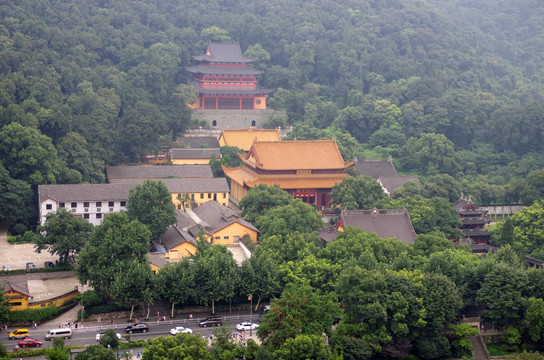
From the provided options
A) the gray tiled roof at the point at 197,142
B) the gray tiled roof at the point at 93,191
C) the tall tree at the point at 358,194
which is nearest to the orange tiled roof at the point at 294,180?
the tall tree at the point at 358,194

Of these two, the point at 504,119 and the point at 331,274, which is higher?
the point at 504,119

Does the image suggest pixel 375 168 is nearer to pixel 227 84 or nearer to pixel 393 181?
pixel 393 181

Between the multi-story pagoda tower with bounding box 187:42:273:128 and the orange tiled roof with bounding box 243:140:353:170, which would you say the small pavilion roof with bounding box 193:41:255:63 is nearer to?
the multi-story pagoda tower with bounding box 187:42:273:128

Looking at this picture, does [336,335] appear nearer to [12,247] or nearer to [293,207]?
[293,207]

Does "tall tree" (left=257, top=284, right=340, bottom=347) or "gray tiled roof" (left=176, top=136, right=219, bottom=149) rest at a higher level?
"gray tiled roof" (left=176, top=136, right=219, bottom=149)

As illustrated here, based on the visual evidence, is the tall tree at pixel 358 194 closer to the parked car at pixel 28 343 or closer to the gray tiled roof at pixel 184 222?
the gray tiled roof at pixel 184 222

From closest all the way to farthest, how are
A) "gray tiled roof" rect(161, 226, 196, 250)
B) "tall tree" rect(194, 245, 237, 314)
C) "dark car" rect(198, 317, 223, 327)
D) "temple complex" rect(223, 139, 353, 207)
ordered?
"dark car" rect(198, 317, 223, 327), "tall tree" rect(194, 245, 237, 314), "gray tiled roof" rect(161, 226, 196, 250), "temple complex" rect(223, 139, 353, 207)

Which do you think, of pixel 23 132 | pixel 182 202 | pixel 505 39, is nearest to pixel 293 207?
pixel 182 202

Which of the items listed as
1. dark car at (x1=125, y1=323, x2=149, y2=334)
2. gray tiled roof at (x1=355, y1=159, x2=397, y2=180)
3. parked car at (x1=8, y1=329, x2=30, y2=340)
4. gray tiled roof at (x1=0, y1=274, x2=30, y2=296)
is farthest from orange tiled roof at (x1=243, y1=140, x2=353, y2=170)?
parked car at (x1=8, y1=329, x2=30, y2=340)
